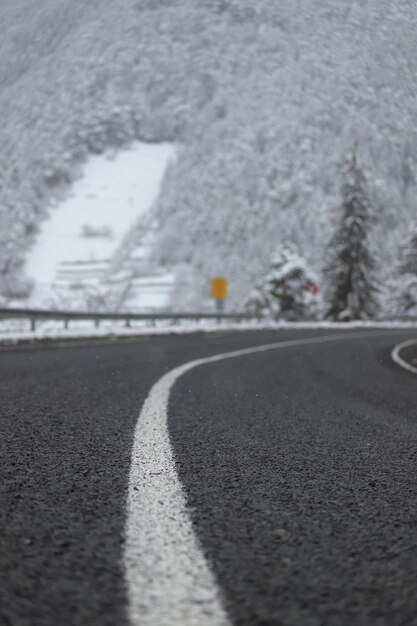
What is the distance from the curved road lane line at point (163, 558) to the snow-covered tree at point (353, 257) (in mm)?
47121

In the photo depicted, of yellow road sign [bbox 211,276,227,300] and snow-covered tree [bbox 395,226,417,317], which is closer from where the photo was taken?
yellow road sign [bbox 211,276,227,300]

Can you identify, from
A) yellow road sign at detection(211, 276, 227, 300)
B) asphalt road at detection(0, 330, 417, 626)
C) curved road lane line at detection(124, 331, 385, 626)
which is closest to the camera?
curved road lane line at detection(124, 331, 385, 626)

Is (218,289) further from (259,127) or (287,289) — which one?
(259,127)

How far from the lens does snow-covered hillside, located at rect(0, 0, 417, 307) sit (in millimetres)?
10758

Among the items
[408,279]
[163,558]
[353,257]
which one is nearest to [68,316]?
[163,558]

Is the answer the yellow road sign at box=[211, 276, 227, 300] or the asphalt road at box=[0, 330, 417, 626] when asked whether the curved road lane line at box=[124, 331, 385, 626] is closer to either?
the asphalt road at box=[0, 330, 417, 626]

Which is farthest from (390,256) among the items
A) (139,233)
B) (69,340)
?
(139,233)

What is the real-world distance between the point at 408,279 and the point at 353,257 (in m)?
7.61

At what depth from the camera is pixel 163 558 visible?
157 centimetres

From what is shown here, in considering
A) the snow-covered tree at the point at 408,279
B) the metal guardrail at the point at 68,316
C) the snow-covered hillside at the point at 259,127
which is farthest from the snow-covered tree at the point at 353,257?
the metal guardrail at the point at 68,316

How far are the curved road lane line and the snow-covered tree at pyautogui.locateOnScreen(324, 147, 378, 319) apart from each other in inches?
1855

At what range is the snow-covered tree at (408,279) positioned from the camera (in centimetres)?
5322

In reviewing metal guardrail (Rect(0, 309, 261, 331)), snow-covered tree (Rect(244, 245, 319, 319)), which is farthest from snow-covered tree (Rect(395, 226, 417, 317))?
metal guardrail (Rect(0, 309, 261, 331))

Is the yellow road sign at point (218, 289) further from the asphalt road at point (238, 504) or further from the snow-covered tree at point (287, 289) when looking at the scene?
the asphalt road at point (238, 504)
